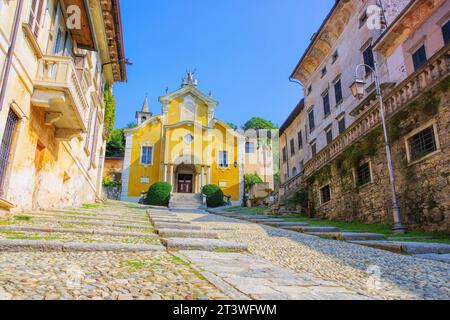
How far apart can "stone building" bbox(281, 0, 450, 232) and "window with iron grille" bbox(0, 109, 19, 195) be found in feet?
34.8

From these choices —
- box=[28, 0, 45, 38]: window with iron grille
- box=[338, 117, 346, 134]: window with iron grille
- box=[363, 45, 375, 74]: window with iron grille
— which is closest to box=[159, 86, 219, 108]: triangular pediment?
box=[338, 117, 346, 134]: window with iron grille

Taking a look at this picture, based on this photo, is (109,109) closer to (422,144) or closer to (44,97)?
(44,97)

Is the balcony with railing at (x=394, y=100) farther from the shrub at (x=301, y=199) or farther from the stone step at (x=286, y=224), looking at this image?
the stone step at (x=286, y=224)

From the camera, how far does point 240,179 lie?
3325 cm

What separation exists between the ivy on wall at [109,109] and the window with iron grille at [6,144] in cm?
1176

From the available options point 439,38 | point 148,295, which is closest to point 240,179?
point 439,38

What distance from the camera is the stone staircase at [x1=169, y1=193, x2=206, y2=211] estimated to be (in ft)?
86.8

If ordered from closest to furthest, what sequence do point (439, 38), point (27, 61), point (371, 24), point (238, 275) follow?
1. point (238, 275)
2. point (27, 61)
3. point (439, 38)
4. point (371, 24)

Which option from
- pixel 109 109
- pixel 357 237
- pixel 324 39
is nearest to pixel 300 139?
pixel 324 39

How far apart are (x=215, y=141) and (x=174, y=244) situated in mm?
29430

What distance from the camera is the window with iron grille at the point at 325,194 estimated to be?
14636 millimetres

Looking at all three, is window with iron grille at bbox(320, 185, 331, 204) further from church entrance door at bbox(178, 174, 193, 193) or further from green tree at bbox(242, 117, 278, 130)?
green tree at bbox(242, 117, 278, 130)

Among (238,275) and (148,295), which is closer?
(148,295)
